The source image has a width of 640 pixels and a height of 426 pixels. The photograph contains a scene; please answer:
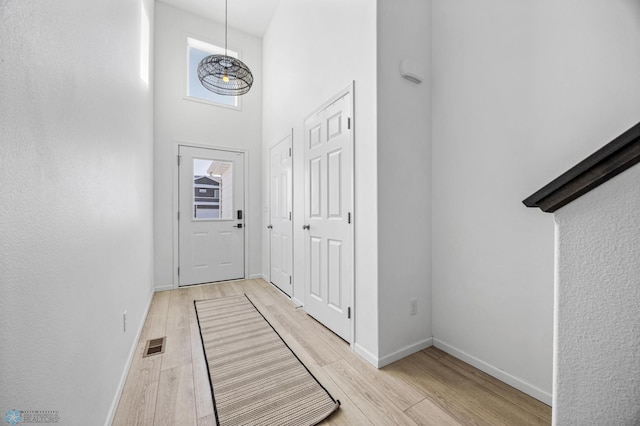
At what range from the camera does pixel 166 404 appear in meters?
1.50

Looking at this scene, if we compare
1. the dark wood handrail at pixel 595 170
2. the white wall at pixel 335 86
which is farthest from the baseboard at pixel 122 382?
the dark wood handrail at pixel 595 170

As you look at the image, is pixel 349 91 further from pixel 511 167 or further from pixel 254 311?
pixel 254 311

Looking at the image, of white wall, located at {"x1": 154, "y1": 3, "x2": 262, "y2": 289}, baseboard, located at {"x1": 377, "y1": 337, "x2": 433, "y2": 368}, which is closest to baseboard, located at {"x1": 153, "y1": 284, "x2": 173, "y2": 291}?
white wall, located at {"x1": 154, "y1": 3, "x2": 262, "y2": 289}

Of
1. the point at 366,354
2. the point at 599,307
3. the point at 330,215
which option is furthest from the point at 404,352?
the point at 599,307

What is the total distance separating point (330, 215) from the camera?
2436 millimetres

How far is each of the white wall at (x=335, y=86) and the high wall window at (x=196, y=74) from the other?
1.04 metres

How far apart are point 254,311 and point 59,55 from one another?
2.63 metres

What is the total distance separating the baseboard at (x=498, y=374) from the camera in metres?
1.50

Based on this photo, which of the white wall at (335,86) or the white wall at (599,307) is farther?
the white wall at (335,86)

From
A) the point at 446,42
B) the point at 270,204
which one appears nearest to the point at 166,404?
the point at 270,204

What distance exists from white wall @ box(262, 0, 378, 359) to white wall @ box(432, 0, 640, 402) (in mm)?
631

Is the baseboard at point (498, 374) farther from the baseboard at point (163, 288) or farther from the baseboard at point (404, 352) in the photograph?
the baseboard at point (163, 288)

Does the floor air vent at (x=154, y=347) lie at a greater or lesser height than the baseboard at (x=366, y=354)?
lesser

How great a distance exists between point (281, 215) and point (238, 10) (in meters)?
3.30
